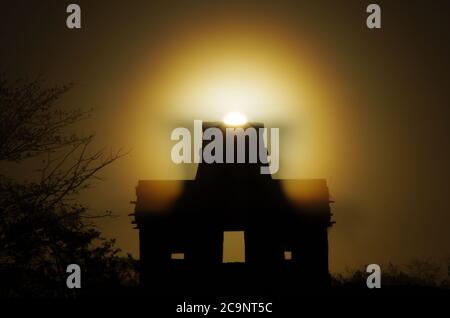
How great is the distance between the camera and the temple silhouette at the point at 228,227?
20125 mm

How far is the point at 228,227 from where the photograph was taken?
20.2 m

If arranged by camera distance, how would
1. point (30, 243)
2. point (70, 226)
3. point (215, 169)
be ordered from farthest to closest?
point (215, 169) → point (70, 226) → point (30, 243)

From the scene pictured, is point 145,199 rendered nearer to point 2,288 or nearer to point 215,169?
point 215,169

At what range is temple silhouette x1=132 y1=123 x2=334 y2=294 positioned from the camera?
20125 millimetres

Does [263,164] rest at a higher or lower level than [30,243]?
higher

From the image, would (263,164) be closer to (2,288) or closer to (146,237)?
(146,237)

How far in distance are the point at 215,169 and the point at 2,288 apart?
26.9 ft

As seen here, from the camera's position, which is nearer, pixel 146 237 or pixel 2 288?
pixel 2 288

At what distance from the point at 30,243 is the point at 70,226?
1106 millimetres

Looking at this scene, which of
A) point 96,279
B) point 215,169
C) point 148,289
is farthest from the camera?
point 215,169

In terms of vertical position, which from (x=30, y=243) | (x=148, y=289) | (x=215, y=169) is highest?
(x=215, y=169)

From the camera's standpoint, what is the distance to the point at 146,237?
67.1 feet
